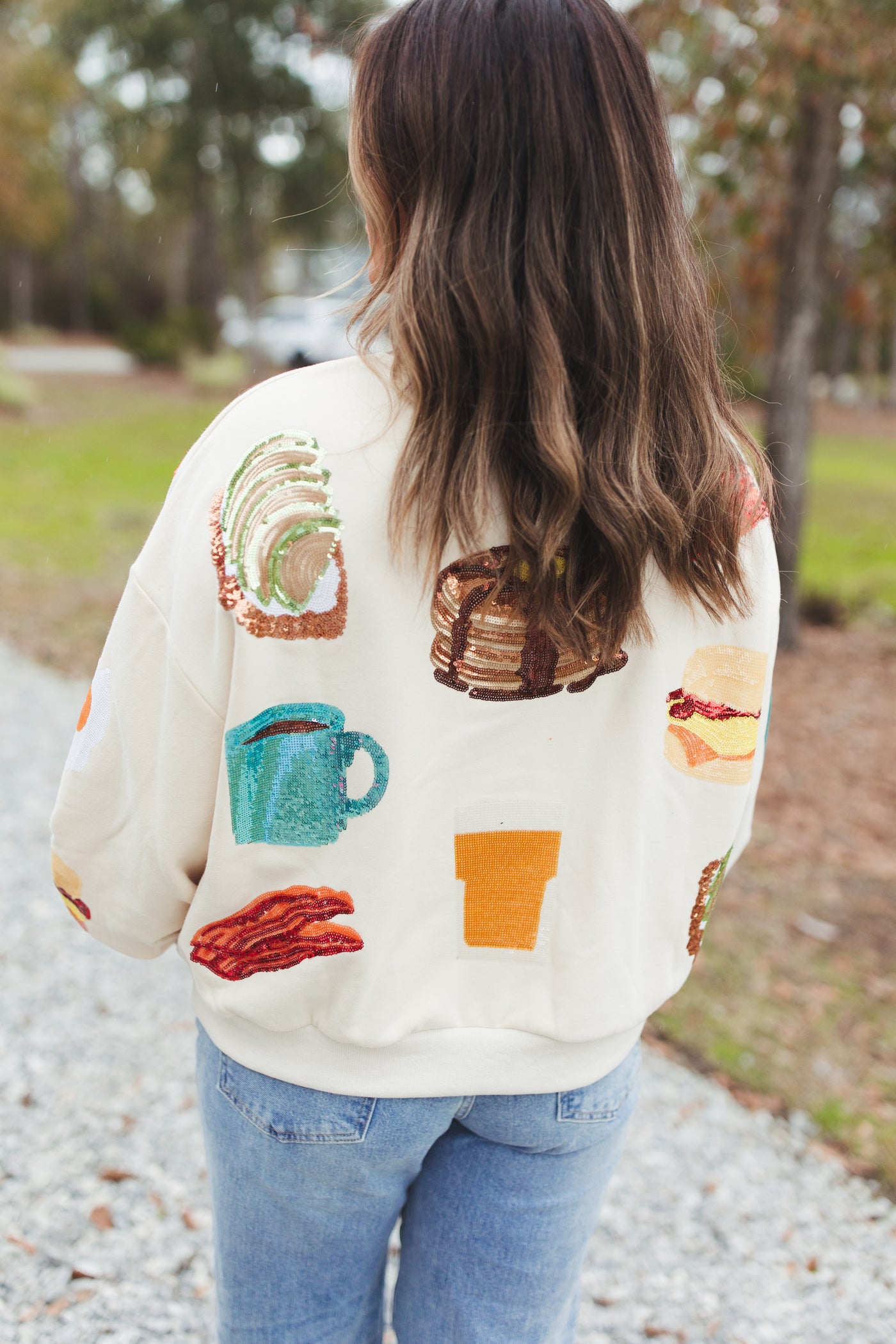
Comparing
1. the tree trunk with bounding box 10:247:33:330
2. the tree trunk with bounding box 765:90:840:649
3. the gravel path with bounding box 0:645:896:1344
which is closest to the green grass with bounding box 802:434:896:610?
the tree trunk with bounding box 765:90:840:649

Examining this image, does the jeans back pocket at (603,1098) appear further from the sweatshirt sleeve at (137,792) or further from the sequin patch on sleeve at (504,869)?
the sweatshirt sleeve at (137,792)

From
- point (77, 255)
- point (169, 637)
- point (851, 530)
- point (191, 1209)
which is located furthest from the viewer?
point (77, 255)

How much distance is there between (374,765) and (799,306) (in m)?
5.80

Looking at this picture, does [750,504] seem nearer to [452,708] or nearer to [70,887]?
[452,708]

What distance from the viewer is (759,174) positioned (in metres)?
6.15

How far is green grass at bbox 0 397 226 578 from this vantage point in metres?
8.23

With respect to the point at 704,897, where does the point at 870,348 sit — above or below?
below

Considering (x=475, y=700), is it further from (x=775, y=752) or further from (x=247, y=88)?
(x=247, y=88)

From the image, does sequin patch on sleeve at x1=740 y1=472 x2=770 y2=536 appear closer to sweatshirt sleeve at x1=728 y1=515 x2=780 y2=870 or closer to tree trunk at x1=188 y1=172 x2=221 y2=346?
sweatshirt sleeve at x1=728 y1=515 x2=780 y2=870

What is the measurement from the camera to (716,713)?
3.57 feet

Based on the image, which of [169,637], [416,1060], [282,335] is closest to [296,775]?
[169,637]

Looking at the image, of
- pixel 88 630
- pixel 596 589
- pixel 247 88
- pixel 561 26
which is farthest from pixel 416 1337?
pixel 247 88

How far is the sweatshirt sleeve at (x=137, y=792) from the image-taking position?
97cm

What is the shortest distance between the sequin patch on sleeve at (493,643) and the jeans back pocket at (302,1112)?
18.1 inches
